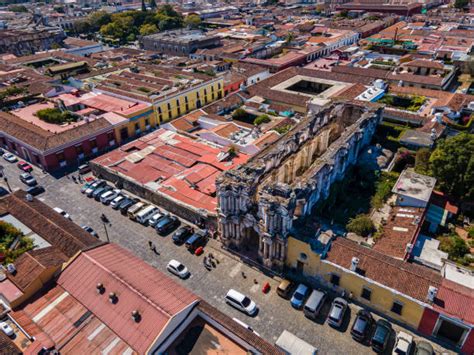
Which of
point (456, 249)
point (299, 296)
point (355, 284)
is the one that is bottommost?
point (299, 296)

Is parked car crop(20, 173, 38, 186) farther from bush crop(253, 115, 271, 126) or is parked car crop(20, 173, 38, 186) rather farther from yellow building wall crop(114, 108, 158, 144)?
bush crop(253, 115, 271, 126)

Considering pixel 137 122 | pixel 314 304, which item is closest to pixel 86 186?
pixel 137 122

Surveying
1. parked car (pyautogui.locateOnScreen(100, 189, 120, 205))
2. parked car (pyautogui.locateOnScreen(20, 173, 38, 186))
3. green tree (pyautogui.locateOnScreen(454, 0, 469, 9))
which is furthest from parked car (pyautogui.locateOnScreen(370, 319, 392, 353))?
green tree (pyautogui.locateOnScreen(454, 0, 469, 9))

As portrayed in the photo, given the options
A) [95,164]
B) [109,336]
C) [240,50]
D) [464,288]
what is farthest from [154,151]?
[240,50]

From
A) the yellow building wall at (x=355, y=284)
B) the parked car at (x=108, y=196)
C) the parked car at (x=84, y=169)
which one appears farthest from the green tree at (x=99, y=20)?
the yellow building wall at (x=355, y=284)

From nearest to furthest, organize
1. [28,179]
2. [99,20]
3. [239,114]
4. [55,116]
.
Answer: [28,179]
[55,116]
[239,114]
[99,20]

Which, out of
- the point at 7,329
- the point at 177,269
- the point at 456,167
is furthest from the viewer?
the point at 456,167

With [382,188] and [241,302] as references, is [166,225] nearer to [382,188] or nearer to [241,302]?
[241,302]

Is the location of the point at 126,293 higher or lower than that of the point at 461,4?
lower
